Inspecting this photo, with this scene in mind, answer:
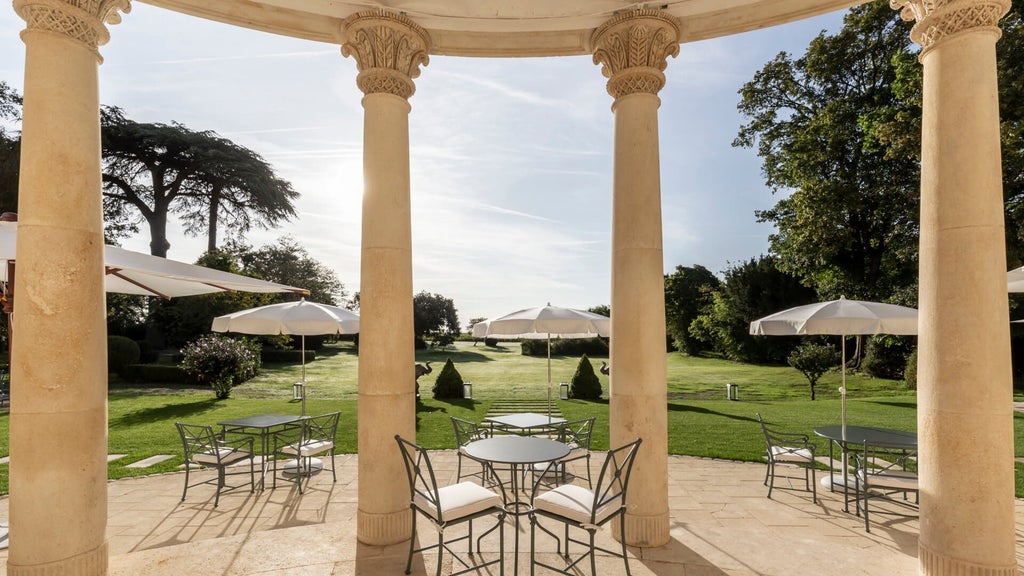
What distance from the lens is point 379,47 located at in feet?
16.5

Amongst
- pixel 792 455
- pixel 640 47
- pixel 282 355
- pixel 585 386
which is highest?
pixel 640 47

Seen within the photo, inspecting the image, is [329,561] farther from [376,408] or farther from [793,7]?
[793,7]

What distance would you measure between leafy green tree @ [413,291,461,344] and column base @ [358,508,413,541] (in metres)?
43.0

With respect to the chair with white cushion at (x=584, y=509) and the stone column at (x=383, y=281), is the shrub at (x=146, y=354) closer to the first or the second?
the stone column at (x=383, y=281)

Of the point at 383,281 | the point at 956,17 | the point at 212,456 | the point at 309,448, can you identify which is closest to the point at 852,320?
the point at 956,17

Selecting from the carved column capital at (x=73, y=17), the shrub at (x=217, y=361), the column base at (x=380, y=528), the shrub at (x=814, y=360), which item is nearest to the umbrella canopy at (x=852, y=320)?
the column base at (x=380, y=528)

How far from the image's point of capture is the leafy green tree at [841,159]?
2152 centimetres

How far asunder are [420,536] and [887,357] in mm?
25186

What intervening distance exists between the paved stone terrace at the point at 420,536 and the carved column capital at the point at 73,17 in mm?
4190

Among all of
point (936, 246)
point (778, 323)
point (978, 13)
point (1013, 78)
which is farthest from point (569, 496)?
point (1013, 78)

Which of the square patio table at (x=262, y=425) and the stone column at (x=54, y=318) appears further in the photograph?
the square patio table at (x=262, y=425)

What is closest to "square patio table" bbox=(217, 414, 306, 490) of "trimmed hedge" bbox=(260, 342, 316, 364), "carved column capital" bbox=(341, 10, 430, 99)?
"carved column capital" bbox=(341, 10, 430, 99)

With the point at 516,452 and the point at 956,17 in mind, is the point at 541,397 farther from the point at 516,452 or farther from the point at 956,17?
the point at 956,17

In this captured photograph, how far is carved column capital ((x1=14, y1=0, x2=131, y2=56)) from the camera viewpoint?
3574 mm
